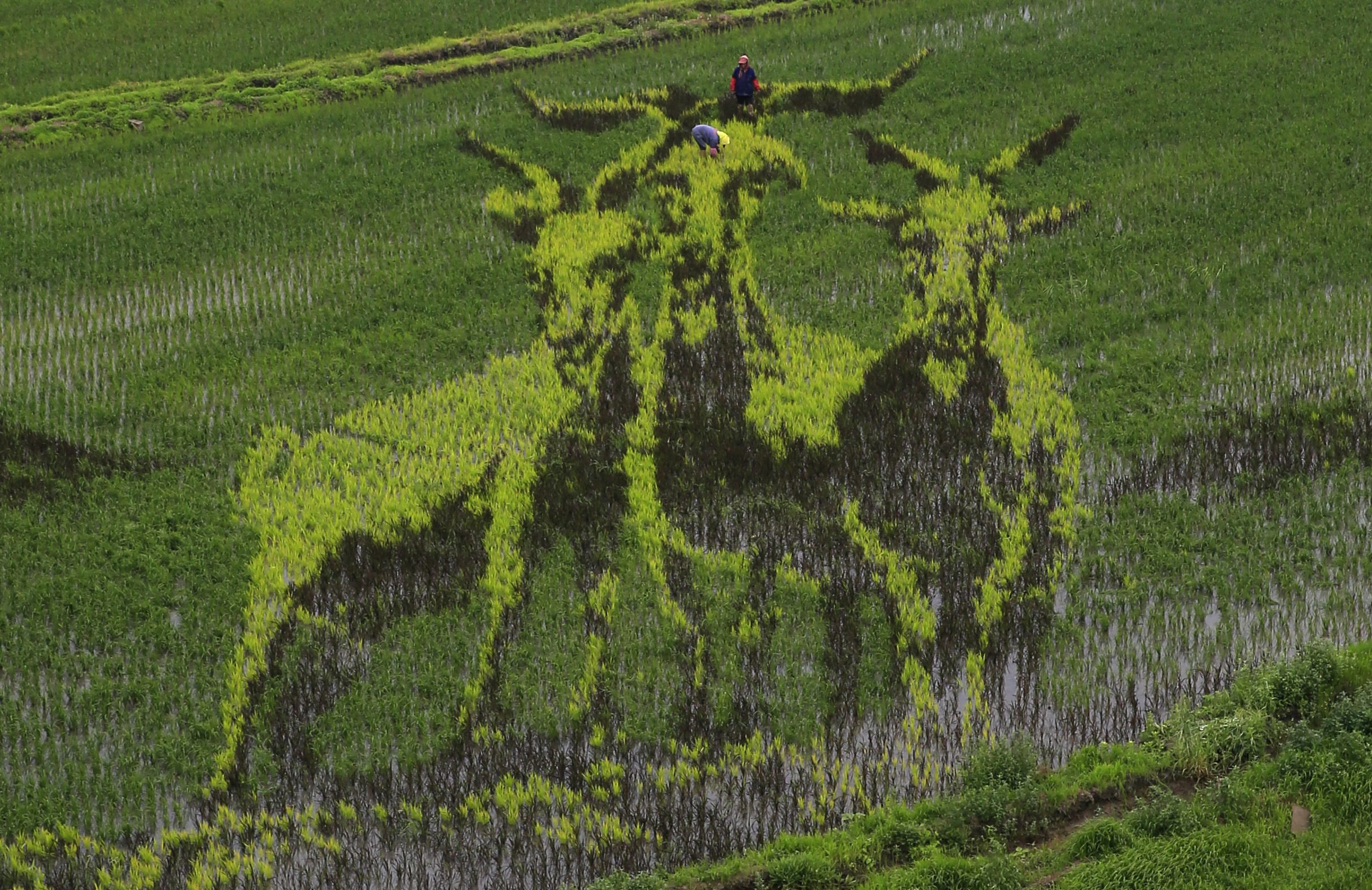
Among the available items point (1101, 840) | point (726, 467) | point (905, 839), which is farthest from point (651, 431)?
point (1101, 840)

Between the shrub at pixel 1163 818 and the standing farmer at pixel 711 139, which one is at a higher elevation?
the standing farmer at pixel 711 139

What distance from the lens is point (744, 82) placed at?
50.2 feet

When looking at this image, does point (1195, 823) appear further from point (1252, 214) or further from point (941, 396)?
point (1252, 214)

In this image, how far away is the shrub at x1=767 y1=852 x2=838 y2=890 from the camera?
6945 mm

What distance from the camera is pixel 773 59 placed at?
16.8 m

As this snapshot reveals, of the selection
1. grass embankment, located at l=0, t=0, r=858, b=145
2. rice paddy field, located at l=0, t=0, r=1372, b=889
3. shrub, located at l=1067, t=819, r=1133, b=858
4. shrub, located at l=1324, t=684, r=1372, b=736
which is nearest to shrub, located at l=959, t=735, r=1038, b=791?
rice paddy field, located at l=0, t=0, r=1372, b=889

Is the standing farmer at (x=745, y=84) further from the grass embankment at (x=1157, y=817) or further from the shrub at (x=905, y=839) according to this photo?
the shrub at (x=905, y=839)

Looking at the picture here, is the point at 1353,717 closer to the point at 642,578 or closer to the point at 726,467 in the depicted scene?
the point at 642,578

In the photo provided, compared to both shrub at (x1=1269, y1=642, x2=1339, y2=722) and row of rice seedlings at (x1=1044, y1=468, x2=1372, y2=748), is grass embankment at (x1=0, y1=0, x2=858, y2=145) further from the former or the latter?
shrub at (x1=1269, y1=642, x2=1339, y2=722)

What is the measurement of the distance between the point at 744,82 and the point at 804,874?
1053cm

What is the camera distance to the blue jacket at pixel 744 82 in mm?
15281

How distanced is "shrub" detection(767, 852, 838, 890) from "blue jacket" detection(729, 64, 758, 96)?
1042cm

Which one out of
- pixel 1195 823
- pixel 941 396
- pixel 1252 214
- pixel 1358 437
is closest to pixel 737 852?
pixel 1195 823

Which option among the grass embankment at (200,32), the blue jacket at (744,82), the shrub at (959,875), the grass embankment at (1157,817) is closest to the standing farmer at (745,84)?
the blue jacket at (744,82)
